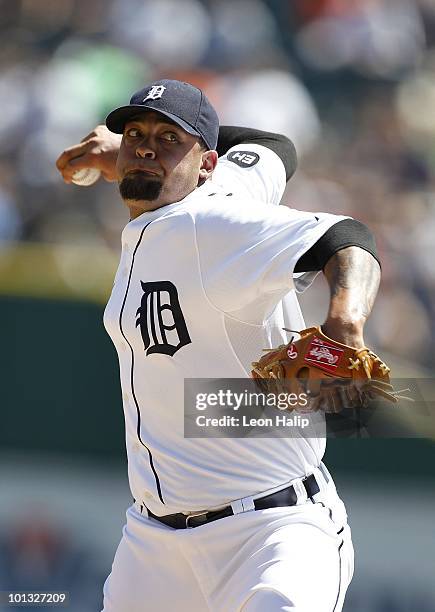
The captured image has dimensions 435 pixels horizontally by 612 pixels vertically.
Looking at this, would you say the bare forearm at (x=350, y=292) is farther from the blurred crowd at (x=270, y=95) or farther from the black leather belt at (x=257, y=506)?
the blurred crowd at (x=270, y=95)

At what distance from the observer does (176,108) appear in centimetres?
250

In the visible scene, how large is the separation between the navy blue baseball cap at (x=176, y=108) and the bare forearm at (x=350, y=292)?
78 centimetres

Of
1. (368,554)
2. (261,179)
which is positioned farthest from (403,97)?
(261,179)

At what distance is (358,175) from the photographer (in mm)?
5855

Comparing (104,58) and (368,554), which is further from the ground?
(104,58)

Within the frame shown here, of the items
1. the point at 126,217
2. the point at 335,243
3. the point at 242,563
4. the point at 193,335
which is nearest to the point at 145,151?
the point at 193,335

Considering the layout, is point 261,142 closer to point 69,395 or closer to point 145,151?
point 145,151

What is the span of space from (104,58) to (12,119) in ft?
2.45

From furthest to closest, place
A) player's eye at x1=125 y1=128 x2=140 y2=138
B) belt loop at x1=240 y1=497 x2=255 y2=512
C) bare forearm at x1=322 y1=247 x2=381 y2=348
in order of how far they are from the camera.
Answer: player's eye at x1=125 y1=128 x2=140 y2=138 < belt loop at x1=240 y1=497 x2=255 y2=512 < bare forearm at x1=322 y1=247 x2=381 y2=348

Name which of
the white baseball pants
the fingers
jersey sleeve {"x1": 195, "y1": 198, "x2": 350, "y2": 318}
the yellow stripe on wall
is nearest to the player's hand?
the fingers

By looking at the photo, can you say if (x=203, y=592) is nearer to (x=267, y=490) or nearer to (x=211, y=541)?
(x=211, y=541)

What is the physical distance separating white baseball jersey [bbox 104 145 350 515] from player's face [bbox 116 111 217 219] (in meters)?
0.05

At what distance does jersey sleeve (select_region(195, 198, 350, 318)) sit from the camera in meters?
2.02

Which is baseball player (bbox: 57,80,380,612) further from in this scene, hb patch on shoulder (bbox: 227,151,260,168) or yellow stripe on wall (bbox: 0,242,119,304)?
yellow stripe on wall (bbox: 0,242,119,304)
